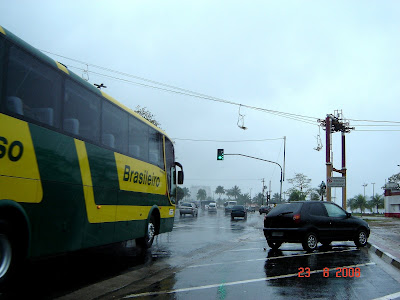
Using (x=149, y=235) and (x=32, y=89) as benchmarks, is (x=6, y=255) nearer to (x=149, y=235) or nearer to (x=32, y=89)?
(x=32, y=89)

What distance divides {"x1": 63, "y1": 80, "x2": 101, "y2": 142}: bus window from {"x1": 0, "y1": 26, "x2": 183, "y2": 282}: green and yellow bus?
0.02 metres

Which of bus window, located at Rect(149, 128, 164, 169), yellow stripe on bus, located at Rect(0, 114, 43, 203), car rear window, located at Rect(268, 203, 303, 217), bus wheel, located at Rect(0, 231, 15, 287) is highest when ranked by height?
bus window, located at Rect(149, 128, 164, 169)

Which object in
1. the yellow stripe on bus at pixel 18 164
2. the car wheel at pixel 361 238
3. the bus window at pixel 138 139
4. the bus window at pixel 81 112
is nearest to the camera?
the yellow stripe on bus at pixel 18 164

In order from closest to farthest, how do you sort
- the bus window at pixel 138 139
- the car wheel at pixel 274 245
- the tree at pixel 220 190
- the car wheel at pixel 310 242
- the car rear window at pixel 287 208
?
the bus window at pixel 138 139
the car wheel at pixel 310 242
the car rear window at pixel 287 208
the car wheel at pixel 274 245
the tree at pixel 220 190

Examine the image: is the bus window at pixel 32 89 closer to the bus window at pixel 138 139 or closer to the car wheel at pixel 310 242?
the bus window at pixel 138 139

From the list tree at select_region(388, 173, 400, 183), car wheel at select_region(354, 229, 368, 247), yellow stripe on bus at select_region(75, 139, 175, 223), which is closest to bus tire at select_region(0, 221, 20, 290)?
yellow stripe on bus at select_region(75, 139, 175, 223)

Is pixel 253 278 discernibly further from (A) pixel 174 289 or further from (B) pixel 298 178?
(B) pixel 298 178

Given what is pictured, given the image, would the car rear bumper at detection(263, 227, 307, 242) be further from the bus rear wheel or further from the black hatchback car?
the bus rear wheel

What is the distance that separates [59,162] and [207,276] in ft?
12.1

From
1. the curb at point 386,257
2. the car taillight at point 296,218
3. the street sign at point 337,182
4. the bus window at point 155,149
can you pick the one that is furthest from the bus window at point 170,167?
the street sign at point 337,182

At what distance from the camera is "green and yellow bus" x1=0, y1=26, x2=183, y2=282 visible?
17.4ft

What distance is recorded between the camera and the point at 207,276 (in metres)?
7.72

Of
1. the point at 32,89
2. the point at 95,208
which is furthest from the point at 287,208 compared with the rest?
the point at 32,89

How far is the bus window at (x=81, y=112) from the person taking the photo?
679cm
